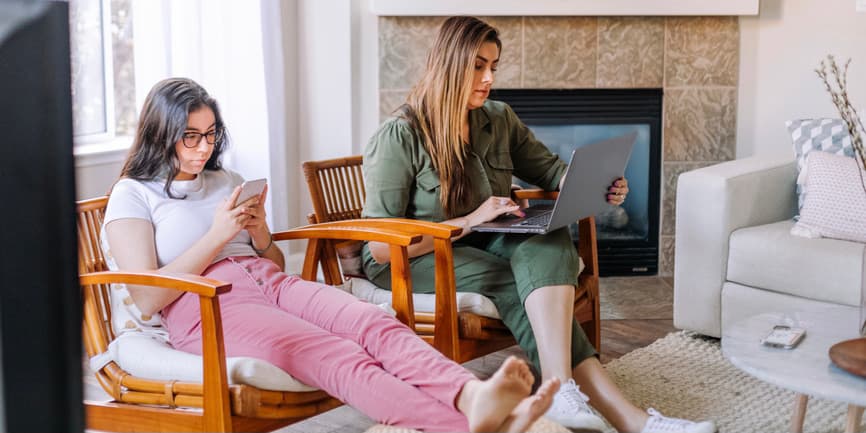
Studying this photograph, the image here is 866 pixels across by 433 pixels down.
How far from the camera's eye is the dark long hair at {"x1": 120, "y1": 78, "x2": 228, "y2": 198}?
2.14 m

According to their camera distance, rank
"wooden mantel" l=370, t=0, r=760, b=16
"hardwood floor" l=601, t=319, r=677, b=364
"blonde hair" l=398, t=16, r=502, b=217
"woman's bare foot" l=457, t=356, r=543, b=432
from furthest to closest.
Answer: "wooden mantel" l=370, t=0, r=760, b=16, "hardwood floor" l=601, t=319, r=677, b=364, "blonde hair" l=398, t=16, r=502, b=217, "woman's bare foot" l=457, t=356, r=543, b=432

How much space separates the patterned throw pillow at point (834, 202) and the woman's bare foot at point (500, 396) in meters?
1.63

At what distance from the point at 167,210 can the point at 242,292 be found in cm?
24

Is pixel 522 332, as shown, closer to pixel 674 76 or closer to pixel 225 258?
pixel 225 258

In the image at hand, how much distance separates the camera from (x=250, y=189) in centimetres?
212

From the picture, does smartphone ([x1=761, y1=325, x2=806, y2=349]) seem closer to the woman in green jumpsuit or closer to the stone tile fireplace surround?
the woman in green jumpsuit

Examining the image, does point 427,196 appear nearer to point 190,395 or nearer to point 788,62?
point 190,395

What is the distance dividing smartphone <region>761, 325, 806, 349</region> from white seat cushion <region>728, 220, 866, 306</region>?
0.79m

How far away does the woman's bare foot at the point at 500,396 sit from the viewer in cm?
156

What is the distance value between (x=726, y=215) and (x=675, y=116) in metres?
1.17

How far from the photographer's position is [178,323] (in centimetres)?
204

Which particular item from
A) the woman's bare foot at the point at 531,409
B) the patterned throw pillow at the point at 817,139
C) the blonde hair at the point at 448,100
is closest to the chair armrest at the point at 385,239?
the blonde hair at the point at 448,100

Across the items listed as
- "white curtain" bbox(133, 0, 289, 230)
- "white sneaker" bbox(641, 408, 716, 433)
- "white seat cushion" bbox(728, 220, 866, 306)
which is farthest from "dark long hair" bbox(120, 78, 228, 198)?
"white seat cushion" bbox(728, 220, 866, 306)

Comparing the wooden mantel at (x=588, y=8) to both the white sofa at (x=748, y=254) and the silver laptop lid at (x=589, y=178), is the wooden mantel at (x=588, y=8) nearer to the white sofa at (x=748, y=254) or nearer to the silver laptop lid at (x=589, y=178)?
the white sofa at (x=748, y=254)
